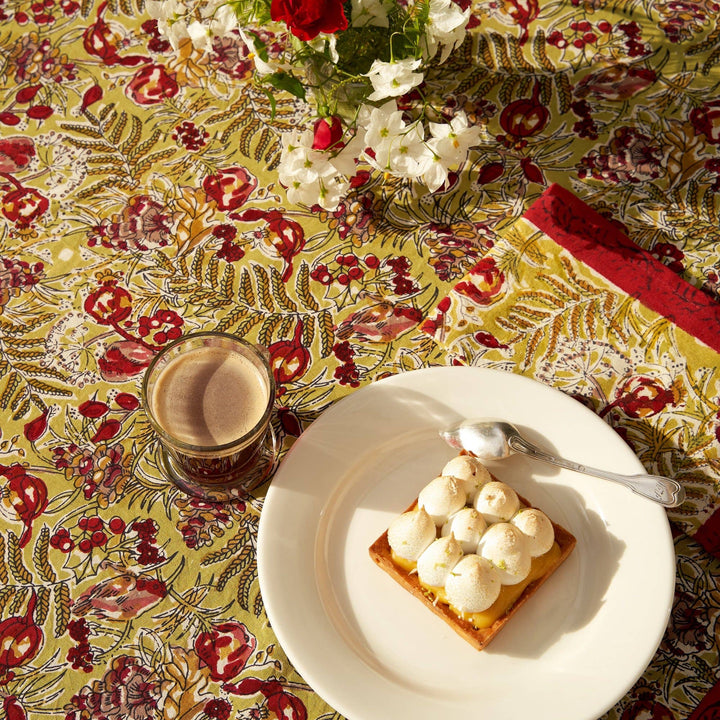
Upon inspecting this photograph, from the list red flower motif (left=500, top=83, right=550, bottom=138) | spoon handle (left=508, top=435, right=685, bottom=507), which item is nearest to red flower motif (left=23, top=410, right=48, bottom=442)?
spoon handle (left=508, top=435, right=685, bottom=507)

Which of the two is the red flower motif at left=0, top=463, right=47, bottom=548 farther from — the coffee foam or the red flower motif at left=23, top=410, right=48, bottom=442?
the coffee foam

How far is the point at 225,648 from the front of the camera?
3.62 feet

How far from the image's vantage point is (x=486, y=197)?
1.34 metres

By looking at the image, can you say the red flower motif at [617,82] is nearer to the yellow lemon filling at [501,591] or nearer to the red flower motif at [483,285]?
the red flower motif at [483,285]

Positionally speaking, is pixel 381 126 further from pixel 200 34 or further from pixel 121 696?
pixel 121 696

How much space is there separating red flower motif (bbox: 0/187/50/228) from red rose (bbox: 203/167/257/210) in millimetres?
277

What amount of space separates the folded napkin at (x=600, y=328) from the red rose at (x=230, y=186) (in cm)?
38

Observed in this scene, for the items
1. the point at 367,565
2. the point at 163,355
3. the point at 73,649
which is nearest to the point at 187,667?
the point at 73,649

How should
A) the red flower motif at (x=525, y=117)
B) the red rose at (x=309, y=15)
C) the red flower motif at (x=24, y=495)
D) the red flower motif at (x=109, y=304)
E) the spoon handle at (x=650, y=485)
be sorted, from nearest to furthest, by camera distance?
the red rose at (x=309, y=15)
the spoon handle at (x=650, y=485)
the red flower motif at (x=24, y=495)
the red flower motif at (x=109, y=304)
the red flower motif at (x=525, y=117)

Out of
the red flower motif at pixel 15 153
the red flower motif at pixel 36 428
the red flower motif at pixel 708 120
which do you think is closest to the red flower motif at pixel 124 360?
the red flower motif at pixel 36 428

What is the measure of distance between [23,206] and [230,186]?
1.14 ft

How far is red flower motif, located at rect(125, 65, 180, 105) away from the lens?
1446mm

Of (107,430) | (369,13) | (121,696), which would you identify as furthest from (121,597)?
(369,13)

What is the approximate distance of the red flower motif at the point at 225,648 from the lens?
1.09 m
